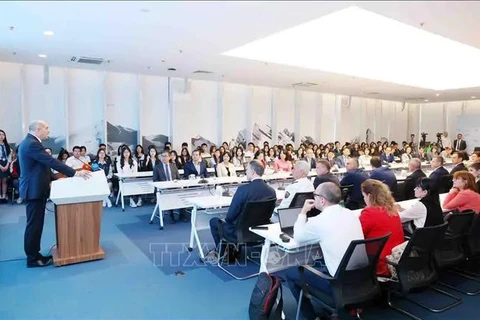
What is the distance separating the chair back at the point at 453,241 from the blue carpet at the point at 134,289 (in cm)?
44

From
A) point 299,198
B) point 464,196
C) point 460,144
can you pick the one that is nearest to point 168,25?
point 299,198

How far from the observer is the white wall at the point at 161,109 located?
342 inches

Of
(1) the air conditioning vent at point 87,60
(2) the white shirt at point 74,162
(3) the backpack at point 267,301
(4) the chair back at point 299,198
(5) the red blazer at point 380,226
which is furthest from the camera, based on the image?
(2) the white shirt at point 74,162

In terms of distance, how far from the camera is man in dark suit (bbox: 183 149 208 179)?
768cm

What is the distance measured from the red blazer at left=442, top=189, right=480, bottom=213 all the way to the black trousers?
16.2 feet

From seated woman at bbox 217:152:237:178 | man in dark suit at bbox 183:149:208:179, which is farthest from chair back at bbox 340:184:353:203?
man in dark suit at bbox 183:149:208:179

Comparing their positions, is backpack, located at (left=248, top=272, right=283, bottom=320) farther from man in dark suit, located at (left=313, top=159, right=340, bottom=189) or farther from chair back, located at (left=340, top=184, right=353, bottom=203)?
chair back, located at (left=340, top=184, right=353, bottom=203)

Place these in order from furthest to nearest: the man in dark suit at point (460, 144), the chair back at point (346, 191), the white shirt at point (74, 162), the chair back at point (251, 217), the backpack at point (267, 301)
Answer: the man in dark suit at point (460, 144) → the white shirt at point (74, 162) → the chair back at point (346, 191) → the chair back at point (251, 217) → the backpack at point (267, 301)

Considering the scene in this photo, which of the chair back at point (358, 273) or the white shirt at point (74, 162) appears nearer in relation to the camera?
the chair back at point (358, 273)

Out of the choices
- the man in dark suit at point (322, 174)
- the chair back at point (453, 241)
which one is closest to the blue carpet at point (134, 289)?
the chair back at point (453, 241)

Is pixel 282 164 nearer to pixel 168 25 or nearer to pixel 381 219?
pixel 168 25

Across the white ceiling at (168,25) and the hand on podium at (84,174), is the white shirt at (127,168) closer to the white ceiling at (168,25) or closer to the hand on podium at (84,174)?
the white ceiling at (168,25)

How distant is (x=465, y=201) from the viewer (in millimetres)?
4199

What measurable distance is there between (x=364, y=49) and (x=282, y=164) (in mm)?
3411
